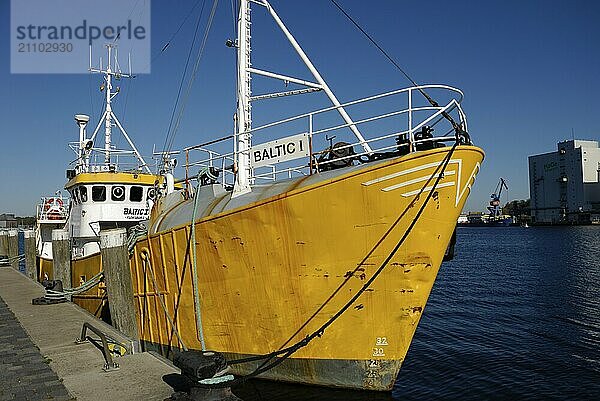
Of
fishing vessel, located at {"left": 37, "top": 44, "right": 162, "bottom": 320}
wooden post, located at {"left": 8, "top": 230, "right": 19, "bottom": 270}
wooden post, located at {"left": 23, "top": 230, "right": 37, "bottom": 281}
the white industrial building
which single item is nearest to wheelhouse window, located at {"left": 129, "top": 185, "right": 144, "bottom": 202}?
fishing vessel, located at {"left": 37, "top": 44, "right": 162, "bottom": 320}

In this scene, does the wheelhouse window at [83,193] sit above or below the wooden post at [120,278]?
above

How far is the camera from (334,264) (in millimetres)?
7777

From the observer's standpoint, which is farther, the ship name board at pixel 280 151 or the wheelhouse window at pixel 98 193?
the wheelhouse window at pixel 98 193

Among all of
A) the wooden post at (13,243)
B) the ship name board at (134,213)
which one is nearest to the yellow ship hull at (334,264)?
the ship name board at (134,213)

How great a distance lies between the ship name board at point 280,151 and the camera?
8339mm

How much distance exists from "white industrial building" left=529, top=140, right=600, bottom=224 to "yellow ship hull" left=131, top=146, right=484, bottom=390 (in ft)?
362

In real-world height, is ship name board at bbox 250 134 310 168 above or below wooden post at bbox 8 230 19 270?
above

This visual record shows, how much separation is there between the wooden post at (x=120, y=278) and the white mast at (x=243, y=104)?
12.0 feet

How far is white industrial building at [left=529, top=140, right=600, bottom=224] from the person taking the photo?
4097 inches

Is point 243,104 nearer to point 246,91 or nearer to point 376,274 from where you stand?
point 246,91

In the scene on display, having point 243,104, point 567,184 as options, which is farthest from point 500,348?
point 567,184

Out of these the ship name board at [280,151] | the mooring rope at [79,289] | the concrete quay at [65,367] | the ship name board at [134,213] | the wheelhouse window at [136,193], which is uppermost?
the ship name board at [280,151]

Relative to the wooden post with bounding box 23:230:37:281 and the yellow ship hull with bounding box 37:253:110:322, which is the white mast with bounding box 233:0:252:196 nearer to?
the yellow ship hull with bounding box 37:253:110:322

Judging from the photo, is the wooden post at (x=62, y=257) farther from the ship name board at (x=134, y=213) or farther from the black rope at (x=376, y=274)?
the black rope at (x=376, y=274)
